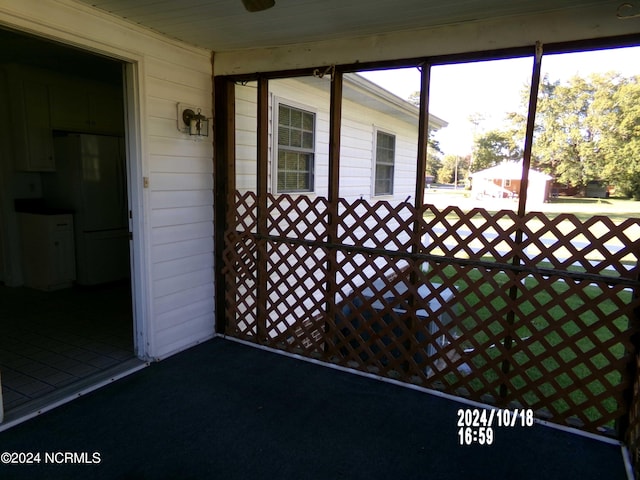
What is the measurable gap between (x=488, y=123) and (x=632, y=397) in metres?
3.36

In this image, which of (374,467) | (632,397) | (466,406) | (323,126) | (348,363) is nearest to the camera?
(374,467)

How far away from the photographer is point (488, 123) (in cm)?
477

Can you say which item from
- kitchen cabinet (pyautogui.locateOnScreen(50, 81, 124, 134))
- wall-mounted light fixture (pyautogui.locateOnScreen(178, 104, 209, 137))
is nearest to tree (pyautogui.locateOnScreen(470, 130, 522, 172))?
wall-mounted light fixture (pyautogui.locateOnScreen(178, 104, 209, 137))

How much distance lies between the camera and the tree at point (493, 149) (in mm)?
3836

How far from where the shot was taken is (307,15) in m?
2.45

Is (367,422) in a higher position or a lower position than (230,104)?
lower

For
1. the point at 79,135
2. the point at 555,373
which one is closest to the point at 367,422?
the point at 555,373

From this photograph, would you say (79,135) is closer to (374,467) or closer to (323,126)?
→ (323,126)

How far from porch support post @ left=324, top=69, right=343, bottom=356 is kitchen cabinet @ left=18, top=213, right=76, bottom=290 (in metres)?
3.53

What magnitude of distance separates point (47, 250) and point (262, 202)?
3.04m

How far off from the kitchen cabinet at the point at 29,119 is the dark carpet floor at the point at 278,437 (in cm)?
335

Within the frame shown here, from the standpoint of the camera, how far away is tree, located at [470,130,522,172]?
3836 mm

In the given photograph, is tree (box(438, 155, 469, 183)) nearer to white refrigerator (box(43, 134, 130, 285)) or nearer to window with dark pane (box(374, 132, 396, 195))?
window with dark pane (box(374, 132, 396, 195))

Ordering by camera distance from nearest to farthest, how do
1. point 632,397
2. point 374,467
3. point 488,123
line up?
point 374,467
point 632,397
point 488,123
